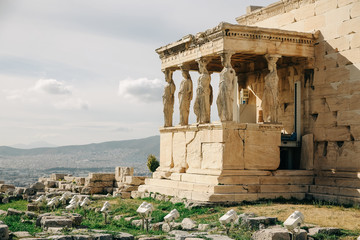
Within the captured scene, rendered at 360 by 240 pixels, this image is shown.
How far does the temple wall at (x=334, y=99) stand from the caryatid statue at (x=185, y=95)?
12.9 ft

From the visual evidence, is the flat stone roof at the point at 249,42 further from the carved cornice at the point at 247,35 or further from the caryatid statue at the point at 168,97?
the caryatid statue at the point at 168,97

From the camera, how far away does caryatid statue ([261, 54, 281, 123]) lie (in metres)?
17.1

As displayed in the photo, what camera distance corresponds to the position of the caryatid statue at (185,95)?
19453mm

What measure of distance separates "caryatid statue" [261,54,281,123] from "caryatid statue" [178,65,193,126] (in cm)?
315

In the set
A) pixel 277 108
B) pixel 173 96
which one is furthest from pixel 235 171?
pixel 173 96

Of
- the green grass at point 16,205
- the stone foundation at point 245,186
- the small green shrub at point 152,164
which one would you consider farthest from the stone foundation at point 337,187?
the small green shrub at point 152,164

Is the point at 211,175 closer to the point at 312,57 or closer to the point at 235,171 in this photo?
the point at 235,171

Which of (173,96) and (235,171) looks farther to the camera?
(173,96)

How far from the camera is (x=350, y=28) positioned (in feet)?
53.8

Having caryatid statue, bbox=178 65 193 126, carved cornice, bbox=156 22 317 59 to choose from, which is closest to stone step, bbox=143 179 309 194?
caryatid statue, bbox=178 65 193 126

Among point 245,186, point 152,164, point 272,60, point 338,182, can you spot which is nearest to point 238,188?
point 245,186

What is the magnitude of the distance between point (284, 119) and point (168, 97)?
171 inches

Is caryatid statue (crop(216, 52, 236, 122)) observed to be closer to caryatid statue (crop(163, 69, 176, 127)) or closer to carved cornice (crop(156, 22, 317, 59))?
carved cornice (crop(156, 22, 317, 59))

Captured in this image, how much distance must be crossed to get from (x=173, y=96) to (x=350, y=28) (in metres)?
6.86
